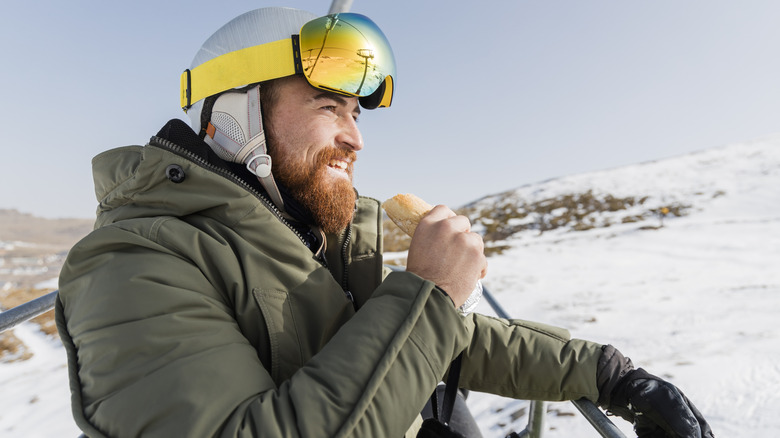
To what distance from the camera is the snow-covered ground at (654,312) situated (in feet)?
11.3

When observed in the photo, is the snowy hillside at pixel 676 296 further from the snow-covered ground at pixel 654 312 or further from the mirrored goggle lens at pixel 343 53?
the mirrored goggle lens at pixel 343 53

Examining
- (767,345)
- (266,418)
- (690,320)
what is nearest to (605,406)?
(266,418)

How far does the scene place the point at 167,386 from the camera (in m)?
0.89

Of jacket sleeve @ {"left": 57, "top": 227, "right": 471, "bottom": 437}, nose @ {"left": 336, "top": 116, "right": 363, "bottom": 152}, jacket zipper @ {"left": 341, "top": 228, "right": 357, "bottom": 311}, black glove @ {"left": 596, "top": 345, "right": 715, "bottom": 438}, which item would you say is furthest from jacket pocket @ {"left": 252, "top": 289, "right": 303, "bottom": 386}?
black glove @ {"left": 596, "top": 345, "right": 715, "bottom": 438}

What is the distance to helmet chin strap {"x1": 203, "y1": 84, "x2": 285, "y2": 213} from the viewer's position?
1790mm

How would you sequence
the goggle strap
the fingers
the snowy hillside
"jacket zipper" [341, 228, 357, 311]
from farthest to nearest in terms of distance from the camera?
1. the snowy hillside
2. the goggle strap
3. "jacket zipper" [341, 228, 357, 311]
4. the fingers

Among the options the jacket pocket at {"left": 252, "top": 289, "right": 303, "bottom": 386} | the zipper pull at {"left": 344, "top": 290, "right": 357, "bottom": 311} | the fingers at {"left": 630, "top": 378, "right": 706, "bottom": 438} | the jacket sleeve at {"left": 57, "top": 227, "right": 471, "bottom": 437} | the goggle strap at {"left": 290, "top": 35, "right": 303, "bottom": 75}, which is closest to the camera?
the jacket sleeve at {"left": 57, "top": 227, "right": 471, "bottom": 437}

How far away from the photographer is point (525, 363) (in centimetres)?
189

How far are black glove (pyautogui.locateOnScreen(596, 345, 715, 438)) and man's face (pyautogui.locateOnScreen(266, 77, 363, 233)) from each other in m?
1.36

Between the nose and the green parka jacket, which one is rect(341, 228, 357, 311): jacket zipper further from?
the nose

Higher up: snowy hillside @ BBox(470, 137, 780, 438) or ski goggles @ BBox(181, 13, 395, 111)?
ski goggles @ BBox(181, 13, 395, 111)

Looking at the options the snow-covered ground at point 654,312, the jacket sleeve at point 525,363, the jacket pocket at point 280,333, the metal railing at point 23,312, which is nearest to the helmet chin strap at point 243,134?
the jacket pocket at point 280,333

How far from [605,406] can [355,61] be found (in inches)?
76.2

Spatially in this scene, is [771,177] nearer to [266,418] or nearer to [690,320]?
[690,320]
